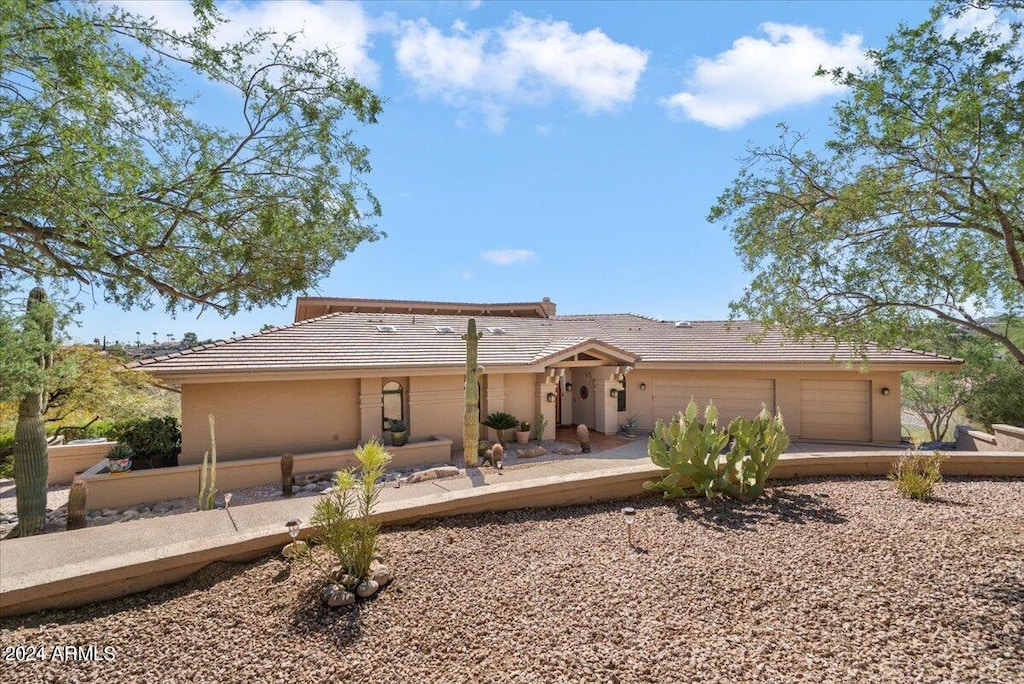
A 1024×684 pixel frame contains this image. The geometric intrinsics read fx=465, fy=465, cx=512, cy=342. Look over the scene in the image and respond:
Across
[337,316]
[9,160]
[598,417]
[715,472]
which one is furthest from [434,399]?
→ [9,160]

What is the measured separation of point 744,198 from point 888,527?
5.39 meters

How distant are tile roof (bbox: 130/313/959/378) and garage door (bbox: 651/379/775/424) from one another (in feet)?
3.50

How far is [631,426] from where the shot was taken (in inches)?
715

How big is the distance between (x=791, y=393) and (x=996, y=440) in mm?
5177

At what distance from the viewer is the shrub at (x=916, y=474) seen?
6809 mm

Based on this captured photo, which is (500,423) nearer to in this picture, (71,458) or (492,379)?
(492,379)

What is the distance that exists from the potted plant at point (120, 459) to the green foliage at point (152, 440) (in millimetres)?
127

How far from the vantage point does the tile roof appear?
12344 mm

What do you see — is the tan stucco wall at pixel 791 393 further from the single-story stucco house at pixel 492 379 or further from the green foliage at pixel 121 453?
the green foliage at pixel 121 453

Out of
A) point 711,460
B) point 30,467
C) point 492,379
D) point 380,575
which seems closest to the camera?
point 380,575

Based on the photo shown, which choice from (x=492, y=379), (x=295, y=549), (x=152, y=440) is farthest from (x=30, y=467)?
(x=492, y=379)

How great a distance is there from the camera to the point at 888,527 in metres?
5.72

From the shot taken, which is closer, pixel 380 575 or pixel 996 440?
pixel 380 575

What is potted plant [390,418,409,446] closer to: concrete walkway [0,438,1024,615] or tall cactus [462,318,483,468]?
tall cactus [462,318,483,468]
